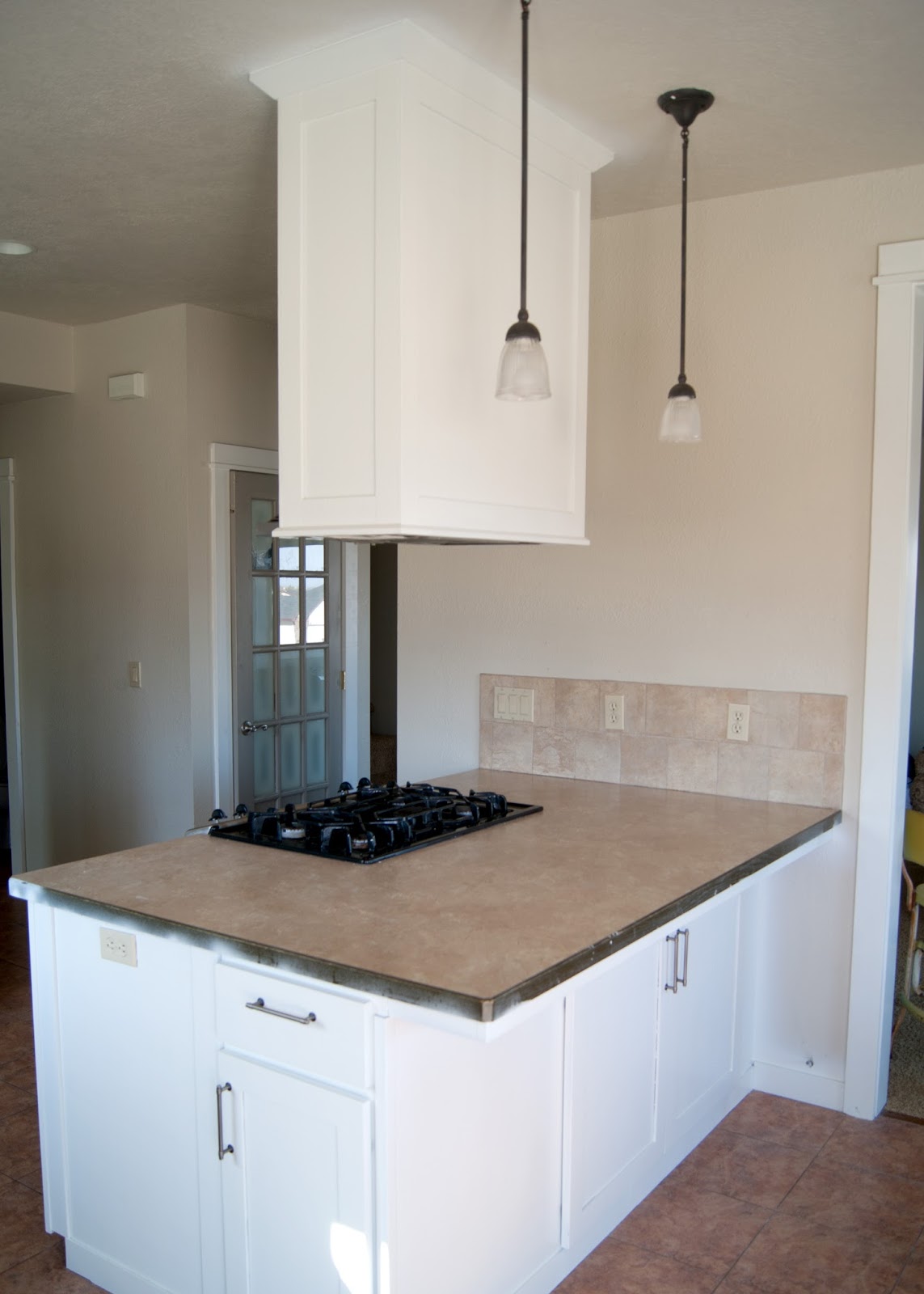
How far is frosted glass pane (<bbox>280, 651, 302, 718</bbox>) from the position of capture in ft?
15.3

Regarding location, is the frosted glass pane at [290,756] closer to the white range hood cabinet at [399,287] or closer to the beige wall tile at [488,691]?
the beige wall tile at [488,691]

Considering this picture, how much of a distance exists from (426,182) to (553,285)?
1.62 feet

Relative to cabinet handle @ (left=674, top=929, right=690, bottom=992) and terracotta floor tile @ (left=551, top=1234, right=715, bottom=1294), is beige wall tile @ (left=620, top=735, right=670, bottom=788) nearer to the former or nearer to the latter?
cabinet handle @ (left=674, top=929, right=690, bottom=992)

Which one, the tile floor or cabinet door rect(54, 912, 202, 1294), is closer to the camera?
cabinet door rect(54, 912, 202, 1294)

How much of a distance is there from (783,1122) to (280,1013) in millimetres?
1687

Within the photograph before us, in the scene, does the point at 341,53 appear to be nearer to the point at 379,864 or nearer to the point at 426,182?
the point at 426,182

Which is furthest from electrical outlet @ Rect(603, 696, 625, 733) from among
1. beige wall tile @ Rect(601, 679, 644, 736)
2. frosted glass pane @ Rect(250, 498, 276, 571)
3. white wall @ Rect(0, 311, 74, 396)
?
white wall @ Rect(0, 311, 74, 396)

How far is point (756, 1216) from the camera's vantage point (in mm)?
2416

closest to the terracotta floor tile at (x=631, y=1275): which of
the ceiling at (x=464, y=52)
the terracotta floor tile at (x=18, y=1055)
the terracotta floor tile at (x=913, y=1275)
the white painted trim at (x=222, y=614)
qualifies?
the terracotta floor tile at (x=913, y=1275)

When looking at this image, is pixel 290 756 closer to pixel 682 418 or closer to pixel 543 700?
pixel 543 700

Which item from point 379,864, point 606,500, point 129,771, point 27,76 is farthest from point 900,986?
point 27,76

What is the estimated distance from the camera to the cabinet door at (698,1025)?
8.16 ft

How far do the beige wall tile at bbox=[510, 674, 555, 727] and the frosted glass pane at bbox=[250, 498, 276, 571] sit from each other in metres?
1.64

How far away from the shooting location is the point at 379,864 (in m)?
2.20
